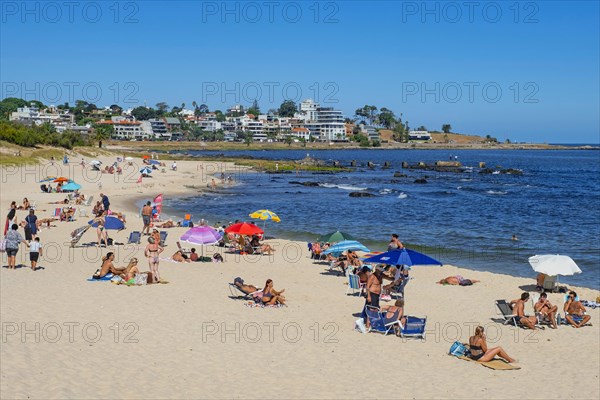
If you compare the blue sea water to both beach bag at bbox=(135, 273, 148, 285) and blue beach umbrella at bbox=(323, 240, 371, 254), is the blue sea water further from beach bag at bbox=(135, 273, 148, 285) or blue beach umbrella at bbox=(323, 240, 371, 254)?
beach bag at bbox=(135, 273, 148, 285)

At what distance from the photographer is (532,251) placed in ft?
85.7

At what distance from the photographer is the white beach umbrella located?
16953 mm

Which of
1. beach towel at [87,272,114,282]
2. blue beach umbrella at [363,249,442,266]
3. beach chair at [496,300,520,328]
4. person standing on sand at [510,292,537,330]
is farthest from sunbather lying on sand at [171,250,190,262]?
person standing on sand at [510,292,537,330]

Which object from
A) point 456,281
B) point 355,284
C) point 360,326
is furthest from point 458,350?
point 456,281

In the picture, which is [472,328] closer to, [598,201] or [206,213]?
[206,213]

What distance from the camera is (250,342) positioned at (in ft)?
39.7

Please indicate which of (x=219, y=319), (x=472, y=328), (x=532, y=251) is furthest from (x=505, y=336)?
(x=532, y=251)

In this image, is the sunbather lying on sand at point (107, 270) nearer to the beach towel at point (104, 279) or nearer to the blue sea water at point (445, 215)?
the beach towel at point (104, 279)

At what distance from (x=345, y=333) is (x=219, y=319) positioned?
8.80 feet

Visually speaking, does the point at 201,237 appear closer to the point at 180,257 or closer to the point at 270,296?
the point at 180,257

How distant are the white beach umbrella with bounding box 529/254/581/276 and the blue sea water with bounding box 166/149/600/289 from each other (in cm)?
318

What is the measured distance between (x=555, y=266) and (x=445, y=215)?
22924mm

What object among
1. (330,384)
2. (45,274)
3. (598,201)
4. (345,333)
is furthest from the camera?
(598,201)

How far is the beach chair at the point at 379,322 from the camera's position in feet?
43.0
